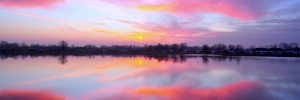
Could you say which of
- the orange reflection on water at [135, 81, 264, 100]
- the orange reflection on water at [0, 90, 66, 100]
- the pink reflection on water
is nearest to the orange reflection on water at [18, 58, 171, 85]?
the orange reflection on water at [0, 90, 66, 100]

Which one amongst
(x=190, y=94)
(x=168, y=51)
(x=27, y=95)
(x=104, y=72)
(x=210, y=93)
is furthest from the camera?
(x=168, y=51)

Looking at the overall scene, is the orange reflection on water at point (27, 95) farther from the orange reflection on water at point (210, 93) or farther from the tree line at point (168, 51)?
the tree line at point (168, 51)

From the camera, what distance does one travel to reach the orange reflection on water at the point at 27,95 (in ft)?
30.0

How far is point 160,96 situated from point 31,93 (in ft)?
12.0

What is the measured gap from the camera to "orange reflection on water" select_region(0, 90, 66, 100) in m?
9.15

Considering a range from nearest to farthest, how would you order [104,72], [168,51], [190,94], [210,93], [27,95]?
[27,95], [190,94], [210,93], [104,72], [168,51]

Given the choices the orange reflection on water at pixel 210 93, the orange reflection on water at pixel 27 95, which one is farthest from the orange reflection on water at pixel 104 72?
the orange reflection on water at pixel 210 93

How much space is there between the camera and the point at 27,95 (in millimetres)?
9711

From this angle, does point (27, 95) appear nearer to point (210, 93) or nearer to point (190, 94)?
point (190, 94)

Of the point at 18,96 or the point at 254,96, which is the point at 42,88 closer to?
the point at 18,96

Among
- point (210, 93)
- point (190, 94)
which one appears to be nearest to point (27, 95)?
point (190, 94)

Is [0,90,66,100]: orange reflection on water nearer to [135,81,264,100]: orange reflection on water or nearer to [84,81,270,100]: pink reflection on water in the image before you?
[84,81,270,100]: pink reflection on water

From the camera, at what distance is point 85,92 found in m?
10.5

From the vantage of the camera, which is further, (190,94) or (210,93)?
(210,93)
